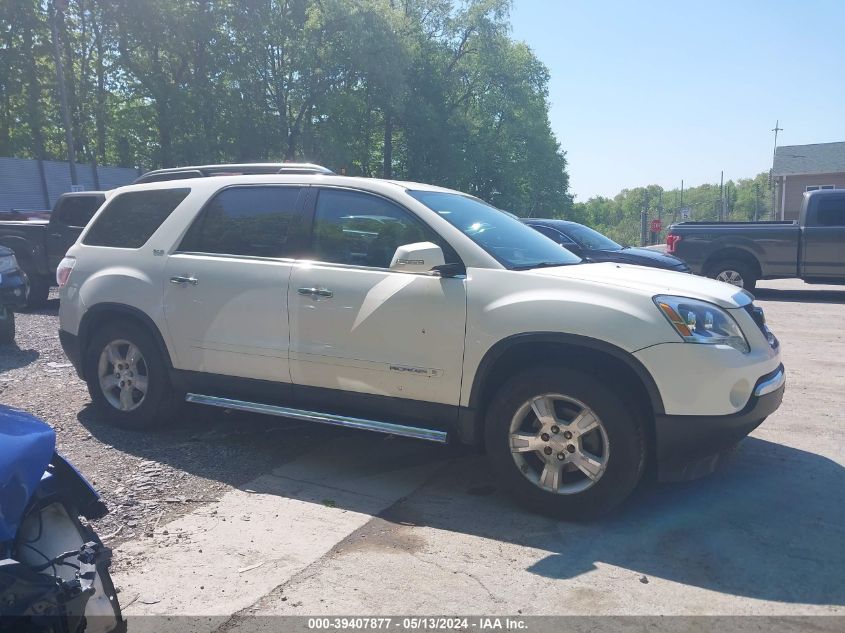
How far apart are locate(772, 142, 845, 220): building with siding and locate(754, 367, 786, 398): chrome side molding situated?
40.7 m

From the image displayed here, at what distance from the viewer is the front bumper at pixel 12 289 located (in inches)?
350

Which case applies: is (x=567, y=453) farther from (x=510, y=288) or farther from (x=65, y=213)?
(x=65, y=213)

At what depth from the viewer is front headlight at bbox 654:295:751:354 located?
3.87 metres

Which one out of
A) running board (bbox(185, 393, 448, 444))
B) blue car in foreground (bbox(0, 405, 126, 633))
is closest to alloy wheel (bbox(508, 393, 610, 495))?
running board (bbox(185, 393, 448, 444))

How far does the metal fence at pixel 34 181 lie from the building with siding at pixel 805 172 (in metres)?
36.1

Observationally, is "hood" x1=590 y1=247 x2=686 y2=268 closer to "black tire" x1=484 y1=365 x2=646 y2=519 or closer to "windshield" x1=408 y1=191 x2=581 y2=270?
"windshield" x1=408 y1=191 x2=581 y2=270

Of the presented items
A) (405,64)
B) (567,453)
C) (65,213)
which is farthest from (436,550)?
(405,64)

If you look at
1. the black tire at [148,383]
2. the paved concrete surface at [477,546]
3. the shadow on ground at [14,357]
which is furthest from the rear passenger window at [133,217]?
the shadow on ground at [14,357]

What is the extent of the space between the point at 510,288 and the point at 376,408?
114 cm

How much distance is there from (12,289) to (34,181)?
24.6m

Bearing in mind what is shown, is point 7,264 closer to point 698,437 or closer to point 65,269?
point 65,269

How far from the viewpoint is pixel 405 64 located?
3959cm

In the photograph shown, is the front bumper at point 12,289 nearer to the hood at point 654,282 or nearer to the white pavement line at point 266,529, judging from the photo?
the white pavement line at point 266,529

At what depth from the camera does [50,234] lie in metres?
11.8
